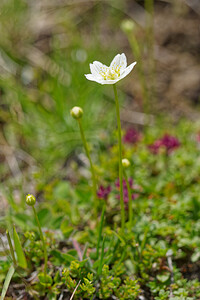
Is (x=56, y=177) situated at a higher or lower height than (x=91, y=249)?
higher

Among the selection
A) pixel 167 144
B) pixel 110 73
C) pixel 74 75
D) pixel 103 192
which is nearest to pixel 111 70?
pixel 110 73

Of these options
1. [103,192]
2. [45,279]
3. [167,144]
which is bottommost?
[45,279]

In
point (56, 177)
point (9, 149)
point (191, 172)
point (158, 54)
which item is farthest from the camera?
point (158, 54)

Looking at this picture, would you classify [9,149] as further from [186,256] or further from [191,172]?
[186,256]

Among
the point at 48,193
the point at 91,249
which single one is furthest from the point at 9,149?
the point at 91,249

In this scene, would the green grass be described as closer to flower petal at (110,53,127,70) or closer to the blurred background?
the blurred background

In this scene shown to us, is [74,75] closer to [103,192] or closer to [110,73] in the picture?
[103,192]

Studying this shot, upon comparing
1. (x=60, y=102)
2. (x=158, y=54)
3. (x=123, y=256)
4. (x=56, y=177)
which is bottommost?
(x=123, y=256)

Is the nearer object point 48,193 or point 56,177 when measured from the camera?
point 48,193

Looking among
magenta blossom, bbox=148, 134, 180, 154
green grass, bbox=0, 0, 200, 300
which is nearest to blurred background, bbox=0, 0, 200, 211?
green grass, bbox=0, 0, 200, 300

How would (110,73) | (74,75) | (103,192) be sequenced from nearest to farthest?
1. (110,73)
2. (103,192)
3. (74,75)
